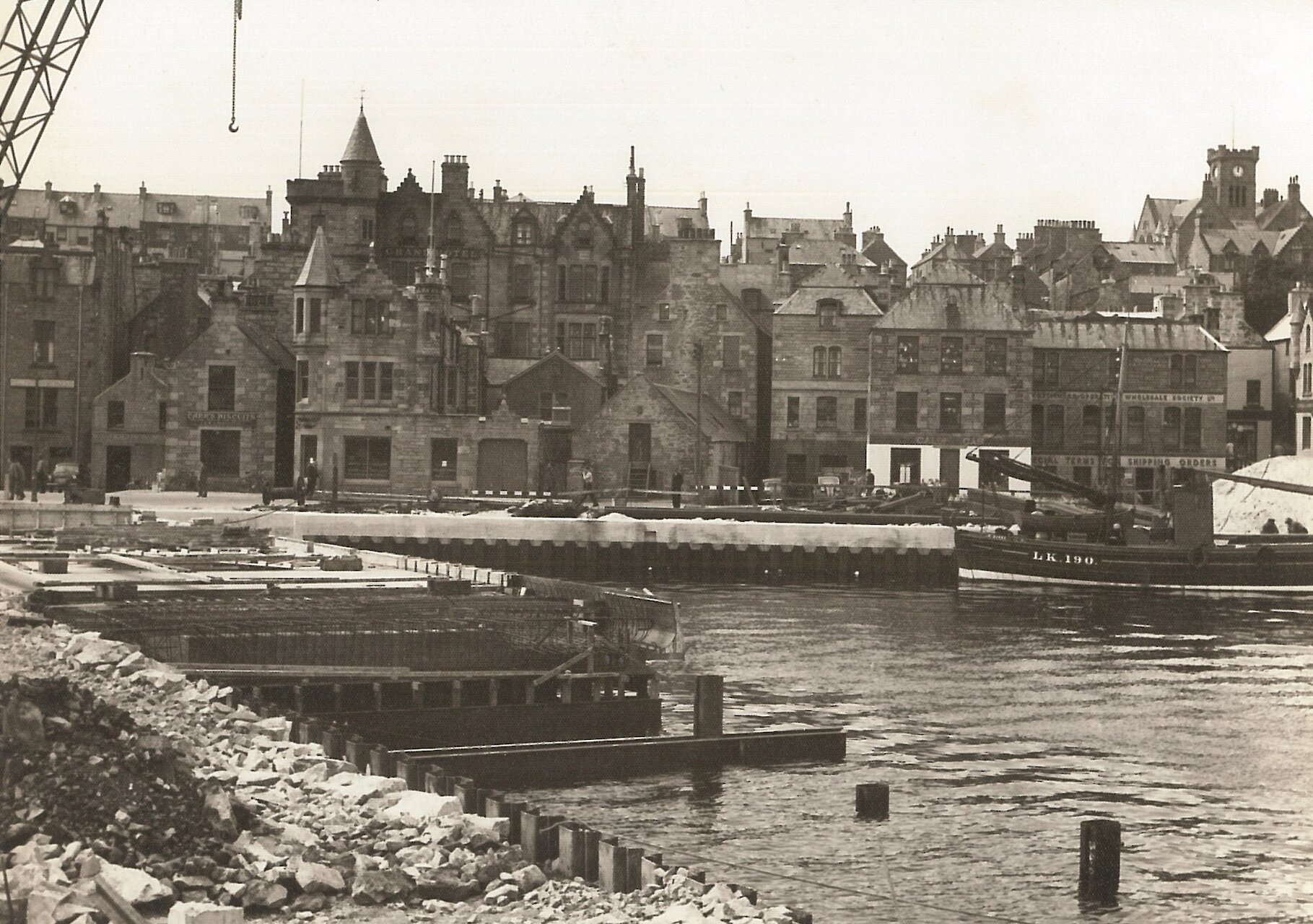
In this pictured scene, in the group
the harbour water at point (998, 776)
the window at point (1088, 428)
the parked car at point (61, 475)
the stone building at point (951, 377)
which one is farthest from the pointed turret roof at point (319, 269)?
the window at point (1088, 428)

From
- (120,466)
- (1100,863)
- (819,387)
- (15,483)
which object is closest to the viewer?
(1100,863)

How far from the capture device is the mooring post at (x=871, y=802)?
2648 centimetres

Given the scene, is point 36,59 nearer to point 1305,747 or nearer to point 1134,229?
point 1305,747

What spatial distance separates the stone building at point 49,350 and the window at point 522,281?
2235cm

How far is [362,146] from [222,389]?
65.9ft

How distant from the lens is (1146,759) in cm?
3203

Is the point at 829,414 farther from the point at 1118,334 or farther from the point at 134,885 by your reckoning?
the point at 134,885

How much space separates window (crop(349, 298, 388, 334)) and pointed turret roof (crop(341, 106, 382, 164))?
60.9 ft

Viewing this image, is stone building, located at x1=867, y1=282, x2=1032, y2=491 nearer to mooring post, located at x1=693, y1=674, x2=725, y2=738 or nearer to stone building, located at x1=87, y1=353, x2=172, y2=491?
stone building, located at x1=87, y1=353, x2=172, y2=491

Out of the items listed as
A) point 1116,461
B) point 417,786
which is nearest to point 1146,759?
point 417,786

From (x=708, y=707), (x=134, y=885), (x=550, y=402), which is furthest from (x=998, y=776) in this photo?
(x=550, y=402)

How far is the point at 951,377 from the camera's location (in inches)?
3487

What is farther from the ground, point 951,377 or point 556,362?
point 556,362

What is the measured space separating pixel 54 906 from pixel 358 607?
21393mm
